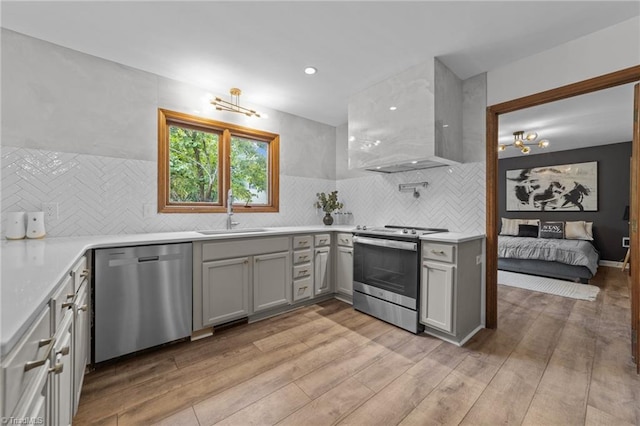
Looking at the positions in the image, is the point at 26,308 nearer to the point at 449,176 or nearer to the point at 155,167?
the point at 155,167

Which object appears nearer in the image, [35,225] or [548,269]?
[35,225]

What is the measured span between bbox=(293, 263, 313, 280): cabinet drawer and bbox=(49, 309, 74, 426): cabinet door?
6.26 ft

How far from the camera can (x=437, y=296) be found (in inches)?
92.1

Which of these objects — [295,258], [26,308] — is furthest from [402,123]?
[26,308]

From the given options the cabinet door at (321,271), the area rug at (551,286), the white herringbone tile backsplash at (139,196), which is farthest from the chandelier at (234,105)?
the area rug at (551,286)

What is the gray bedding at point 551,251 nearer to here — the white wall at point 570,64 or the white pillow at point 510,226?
the white pillow at point 510,226

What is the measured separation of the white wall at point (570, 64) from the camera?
6.48 feet

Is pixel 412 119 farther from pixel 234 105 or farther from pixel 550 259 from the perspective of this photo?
pixel 550 259

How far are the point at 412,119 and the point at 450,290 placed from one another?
5.18 feet

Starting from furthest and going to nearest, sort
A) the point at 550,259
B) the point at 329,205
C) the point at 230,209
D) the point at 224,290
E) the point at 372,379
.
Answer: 1. the point at 550,259
2. the point at 329,205
3. the point at 230,209
4. the point at 224,290
5. the point at 372,379

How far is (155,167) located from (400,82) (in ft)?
8.32

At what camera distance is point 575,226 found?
17.7 feet

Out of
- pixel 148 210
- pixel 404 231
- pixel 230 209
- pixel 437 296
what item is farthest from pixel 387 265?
pixel 148 210

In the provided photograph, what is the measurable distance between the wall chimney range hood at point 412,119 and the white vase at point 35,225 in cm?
285
